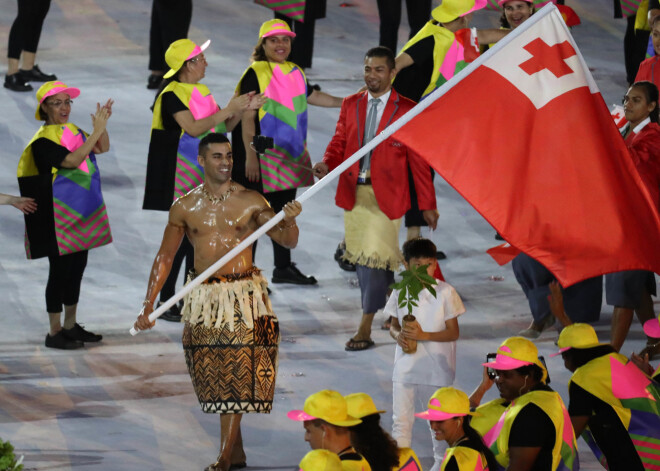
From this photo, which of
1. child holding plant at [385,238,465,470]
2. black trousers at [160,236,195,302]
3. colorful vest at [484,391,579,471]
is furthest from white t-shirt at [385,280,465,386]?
black trousers at [160,236,195,302]

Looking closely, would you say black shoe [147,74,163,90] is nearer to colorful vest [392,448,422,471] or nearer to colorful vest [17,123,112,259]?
colorful vest [17,123,112,259]

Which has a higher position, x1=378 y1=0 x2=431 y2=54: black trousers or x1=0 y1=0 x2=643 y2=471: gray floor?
x1=378 y1=0 x2=431 y2=54: black trousers

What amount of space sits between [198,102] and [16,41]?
148 inches

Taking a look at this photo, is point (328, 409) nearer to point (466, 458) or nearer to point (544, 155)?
point (466, 458)


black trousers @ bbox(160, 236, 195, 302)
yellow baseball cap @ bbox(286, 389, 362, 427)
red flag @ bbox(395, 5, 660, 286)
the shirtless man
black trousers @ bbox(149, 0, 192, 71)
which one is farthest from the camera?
black trousers @ bbox(149, 0, 192, 71)

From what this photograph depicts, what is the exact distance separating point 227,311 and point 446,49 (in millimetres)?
3470

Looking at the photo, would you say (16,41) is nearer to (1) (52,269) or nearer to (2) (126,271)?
(2) (126,271)

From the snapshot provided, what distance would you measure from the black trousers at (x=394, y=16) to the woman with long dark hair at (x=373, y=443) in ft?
24.4

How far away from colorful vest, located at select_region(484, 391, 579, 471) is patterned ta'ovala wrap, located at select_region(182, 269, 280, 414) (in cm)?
153

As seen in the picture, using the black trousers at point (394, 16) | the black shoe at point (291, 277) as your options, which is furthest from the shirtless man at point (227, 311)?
the black trousers at point (394, 16)

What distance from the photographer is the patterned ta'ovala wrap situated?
21.1ft

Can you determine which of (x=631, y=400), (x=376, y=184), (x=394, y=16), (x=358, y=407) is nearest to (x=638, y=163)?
(x=376, y=184)

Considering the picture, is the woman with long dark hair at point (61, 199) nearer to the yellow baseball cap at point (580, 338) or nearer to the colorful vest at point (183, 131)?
the colorful vest at point (183, 131)

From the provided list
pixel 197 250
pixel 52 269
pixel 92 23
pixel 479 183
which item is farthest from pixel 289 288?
pixel 92 23
